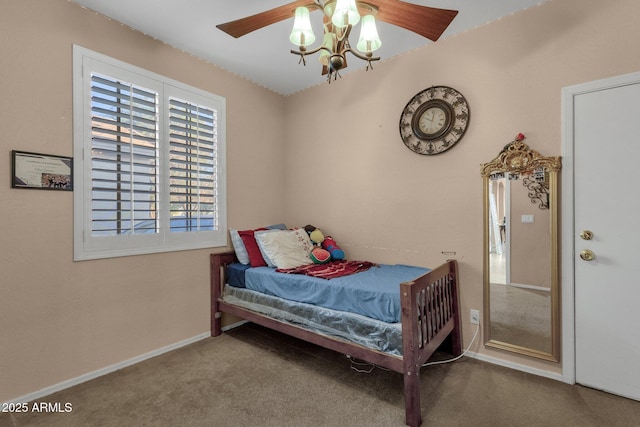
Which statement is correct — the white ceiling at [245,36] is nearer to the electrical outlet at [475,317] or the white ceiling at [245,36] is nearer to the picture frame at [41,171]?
the picture frame at [41,171]

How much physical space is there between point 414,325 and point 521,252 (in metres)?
1.13

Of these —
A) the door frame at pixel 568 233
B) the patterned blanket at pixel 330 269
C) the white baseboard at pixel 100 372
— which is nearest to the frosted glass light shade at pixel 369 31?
the door frame at pixel 568 233

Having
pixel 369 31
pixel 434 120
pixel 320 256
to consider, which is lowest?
pixel 320 256

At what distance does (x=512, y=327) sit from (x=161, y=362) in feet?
8.84

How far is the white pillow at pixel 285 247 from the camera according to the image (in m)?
2.71

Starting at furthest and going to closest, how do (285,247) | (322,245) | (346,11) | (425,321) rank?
(322,245), (285,247), (425,321), (346,11)

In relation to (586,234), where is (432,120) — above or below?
above

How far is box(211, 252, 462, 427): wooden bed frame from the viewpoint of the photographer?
1661mm

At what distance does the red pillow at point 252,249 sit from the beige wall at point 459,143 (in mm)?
744

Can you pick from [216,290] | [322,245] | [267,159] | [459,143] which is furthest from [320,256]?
[459,143]

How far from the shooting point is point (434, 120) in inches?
99.8

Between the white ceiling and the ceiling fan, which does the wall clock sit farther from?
the ceiling fan

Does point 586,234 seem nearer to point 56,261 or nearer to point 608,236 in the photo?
point 608,236

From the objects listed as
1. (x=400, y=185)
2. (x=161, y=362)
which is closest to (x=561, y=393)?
(x=400, y=185)
